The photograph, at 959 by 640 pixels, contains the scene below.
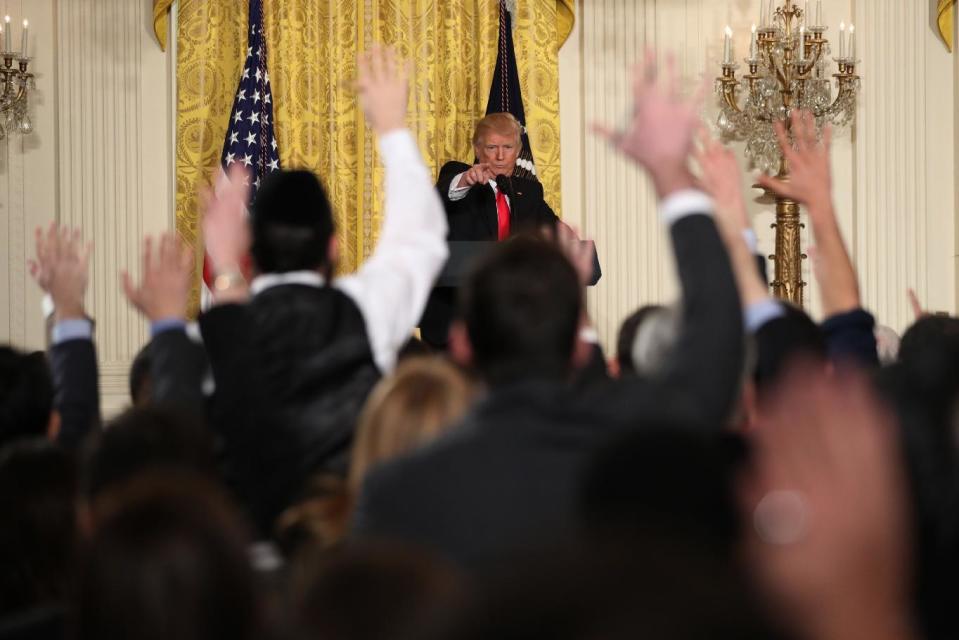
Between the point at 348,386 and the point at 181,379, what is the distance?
379 mm

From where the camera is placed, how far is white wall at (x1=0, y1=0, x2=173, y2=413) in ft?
27.6

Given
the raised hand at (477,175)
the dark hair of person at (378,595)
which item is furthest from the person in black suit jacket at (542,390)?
the raised hand at (477,175)

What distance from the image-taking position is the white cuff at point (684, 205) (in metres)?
2.22

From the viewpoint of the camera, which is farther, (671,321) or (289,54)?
(289,54)

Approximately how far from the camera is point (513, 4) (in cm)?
812

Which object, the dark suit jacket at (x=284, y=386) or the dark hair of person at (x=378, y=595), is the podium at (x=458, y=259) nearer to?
the dark suit jacket at (x=284, y=386)

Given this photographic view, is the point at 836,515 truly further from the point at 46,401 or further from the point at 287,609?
the point at 46,401

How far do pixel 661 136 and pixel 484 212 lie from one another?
4.62 m

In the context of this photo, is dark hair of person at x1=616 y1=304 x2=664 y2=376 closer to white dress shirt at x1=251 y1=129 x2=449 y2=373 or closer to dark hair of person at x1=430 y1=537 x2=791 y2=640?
white dress shirt at x1=251 y1=129 x2=449 y2=373

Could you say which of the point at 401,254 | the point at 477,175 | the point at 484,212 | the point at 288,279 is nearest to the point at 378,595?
the point at 288,279

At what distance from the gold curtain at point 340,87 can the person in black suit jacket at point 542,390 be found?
19.9 ft

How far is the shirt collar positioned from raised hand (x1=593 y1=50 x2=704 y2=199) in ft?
3.39

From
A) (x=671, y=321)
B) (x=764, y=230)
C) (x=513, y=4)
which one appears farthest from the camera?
(x=764, y=230)

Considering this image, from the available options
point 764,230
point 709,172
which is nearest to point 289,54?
point 764,230
